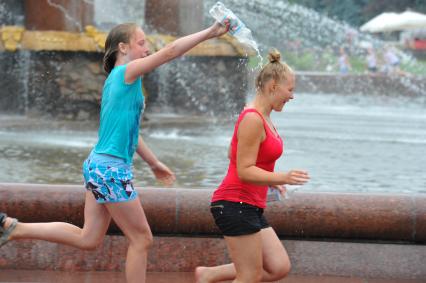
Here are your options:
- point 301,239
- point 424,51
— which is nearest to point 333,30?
point 424,51

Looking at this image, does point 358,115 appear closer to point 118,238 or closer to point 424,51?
point 118,238

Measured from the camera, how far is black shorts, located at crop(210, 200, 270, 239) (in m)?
4.24

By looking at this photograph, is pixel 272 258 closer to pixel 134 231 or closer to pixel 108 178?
pixel 134 231

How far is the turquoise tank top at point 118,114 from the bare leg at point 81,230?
0.27m

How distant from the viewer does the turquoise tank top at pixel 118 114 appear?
4.36 meters

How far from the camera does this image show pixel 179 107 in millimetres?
14547

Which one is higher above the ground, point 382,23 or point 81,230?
point 81,230

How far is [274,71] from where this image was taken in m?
4.29

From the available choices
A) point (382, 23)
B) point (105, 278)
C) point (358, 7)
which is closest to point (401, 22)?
point (382, 23)

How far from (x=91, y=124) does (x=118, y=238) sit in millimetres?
7835

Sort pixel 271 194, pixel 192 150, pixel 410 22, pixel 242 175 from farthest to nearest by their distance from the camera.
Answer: pixel 410 22 < pixel 192 150 < pixel 271 194 < pixel 242 175

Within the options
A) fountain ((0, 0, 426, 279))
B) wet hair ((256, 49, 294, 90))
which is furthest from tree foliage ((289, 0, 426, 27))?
wet hair ((256, 49, 294, 90))

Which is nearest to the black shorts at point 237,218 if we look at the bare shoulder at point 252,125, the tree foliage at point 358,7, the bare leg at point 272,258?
the bare leg at point 272,258

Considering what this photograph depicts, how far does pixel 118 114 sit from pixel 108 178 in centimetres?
28
